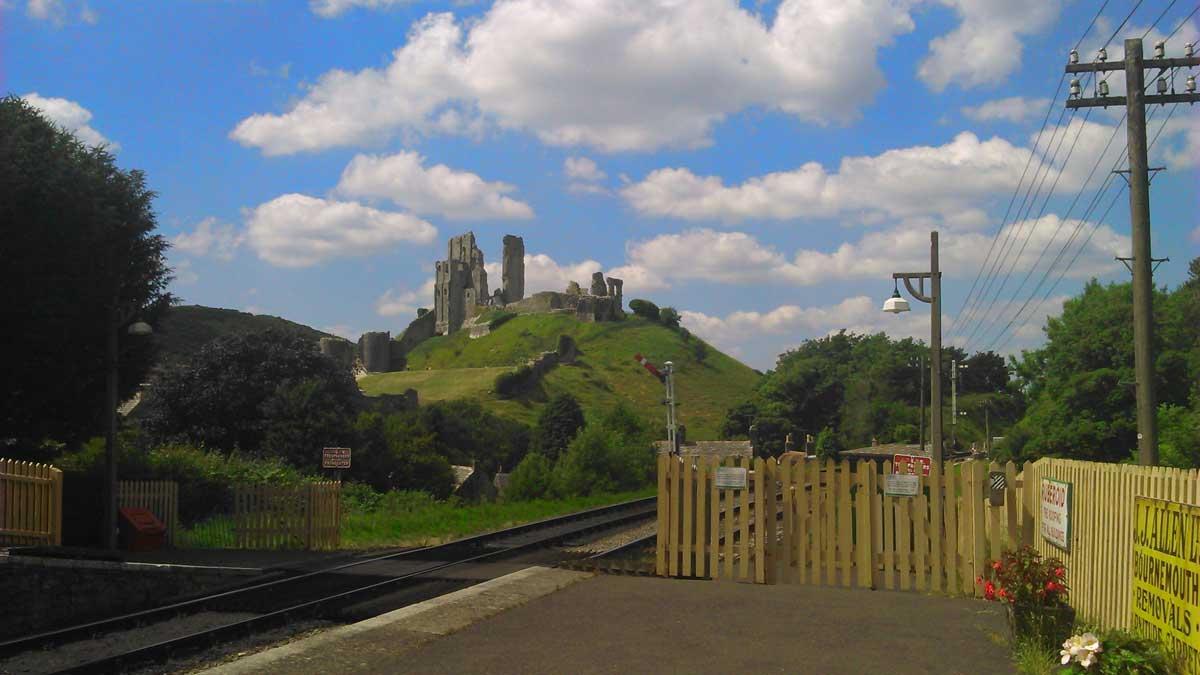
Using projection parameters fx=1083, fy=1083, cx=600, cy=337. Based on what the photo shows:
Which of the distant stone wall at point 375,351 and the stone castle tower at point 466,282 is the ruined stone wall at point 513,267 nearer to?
the stone castle tower at point 466,282

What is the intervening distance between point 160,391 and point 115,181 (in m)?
27.7

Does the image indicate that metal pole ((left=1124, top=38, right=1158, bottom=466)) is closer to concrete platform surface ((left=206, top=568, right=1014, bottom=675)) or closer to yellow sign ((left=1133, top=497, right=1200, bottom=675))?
concrete platform surface ((left=206, top=568, right=1014, bottom=675))

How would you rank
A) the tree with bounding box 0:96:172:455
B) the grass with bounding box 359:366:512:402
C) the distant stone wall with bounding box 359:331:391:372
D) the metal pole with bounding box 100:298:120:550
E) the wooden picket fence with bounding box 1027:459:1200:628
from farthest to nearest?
1. the distant stone wall with bounding box 359:331:391:372
2. the grass with bounding box 359:366:512:402
3. the tree with bounding box 0:96:172:455
4. the metal pole with bounding box 100:298:120:550
5. the wooden picket fence with bounding box 1027:459:1200:628

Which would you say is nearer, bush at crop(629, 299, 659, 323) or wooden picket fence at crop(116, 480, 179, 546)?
wooden picket fence at crop(116, 480, 179, 546)

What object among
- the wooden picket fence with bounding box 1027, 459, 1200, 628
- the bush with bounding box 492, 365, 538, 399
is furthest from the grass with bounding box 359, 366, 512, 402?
the wooden picket fence with bounding box 1027, 459, 1200, 628

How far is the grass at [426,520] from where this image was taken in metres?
25.1

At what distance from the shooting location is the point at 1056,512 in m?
11.1

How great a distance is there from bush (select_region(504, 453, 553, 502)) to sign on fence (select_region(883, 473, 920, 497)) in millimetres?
33795

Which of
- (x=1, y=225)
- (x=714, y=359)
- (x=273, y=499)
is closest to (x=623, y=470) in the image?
(x=273, y=499)

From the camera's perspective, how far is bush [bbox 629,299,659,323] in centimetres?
18525

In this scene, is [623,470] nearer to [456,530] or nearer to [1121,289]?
[456,530]

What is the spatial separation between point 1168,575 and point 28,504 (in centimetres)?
1667

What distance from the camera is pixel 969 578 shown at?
13.0m

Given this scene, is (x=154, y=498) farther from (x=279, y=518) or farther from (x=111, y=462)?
(x=111, y=462)
